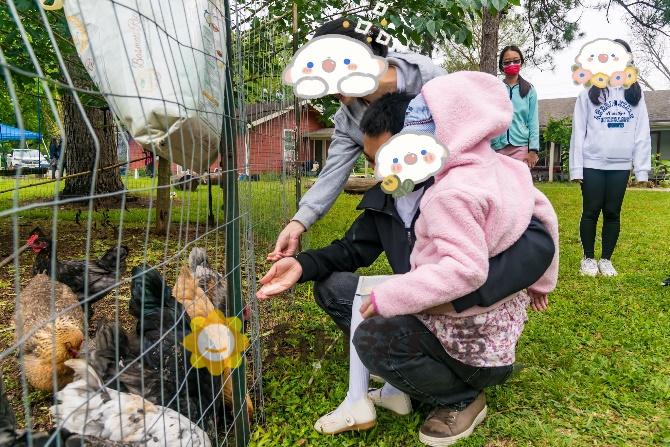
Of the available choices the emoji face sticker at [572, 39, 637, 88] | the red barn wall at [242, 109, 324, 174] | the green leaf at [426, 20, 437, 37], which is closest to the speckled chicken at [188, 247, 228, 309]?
the red barn wall at [242, 109, 324, 174]

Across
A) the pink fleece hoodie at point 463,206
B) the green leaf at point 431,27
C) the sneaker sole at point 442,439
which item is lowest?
the sneaker sole at point 442,439

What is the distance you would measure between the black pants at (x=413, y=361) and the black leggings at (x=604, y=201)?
2.51 meters

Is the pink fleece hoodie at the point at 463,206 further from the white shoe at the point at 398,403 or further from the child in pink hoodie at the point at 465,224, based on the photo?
the white shoe at the point at 398,403

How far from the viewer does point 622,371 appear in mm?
2363

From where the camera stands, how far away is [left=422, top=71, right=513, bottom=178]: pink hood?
1.57 metres

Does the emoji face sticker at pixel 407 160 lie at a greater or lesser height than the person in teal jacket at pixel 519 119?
lesser

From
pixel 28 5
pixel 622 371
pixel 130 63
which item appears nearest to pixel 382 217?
pixel 130 63

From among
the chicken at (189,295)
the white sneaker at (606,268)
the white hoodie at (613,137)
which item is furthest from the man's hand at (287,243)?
the white sneaker at (606,268)

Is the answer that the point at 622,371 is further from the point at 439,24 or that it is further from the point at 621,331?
the point at 439,24

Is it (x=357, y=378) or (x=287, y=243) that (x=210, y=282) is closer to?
(x=287, y=243)

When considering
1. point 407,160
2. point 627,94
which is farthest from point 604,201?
point 407,160

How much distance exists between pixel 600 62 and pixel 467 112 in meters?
1.90

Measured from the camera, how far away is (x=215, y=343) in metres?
1.70

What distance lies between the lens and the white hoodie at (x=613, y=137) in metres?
3.81
